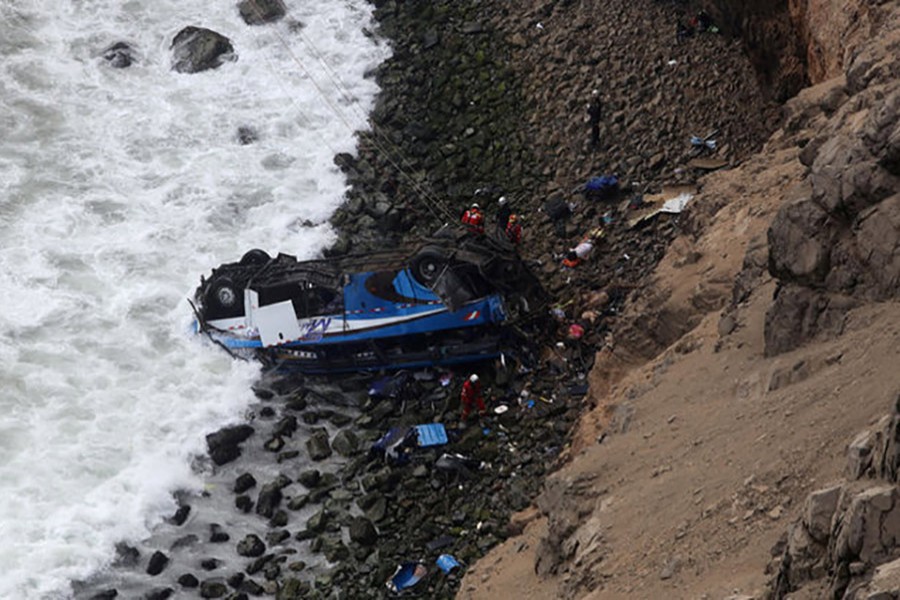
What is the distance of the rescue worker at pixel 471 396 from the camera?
69.2 ft

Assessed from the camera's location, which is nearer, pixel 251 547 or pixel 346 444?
pixel 251 547

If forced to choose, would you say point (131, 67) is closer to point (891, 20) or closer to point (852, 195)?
point (891, 20)

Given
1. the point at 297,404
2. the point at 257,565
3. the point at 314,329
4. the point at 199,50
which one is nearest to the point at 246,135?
the point at 199,50

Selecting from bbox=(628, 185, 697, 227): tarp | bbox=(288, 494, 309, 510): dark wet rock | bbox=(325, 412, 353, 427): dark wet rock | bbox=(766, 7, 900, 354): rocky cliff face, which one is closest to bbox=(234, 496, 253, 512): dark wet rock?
bbox=(288, 494, 309, 510): dark wet rock

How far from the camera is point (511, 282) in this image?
21938 millimetres

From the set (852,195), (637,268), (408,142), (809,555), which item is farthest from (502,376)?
(809,555)

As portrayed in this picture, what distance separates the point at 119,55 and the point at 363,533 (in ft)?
54.2

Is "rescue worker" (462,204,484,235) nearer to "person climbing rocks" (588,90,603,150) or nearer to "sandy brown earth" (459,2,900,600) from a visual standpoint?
"person climbing rocks" (588,90,603,150)

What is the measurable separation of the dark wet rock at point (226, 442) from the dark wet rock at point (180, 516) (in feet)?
3.53

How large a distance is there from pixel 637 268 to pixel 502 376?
3.03 meters

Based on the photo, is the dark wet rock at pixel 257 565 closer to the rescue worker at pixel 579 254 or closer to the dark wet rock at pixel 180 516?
the dark wet rock at pixel 180 516

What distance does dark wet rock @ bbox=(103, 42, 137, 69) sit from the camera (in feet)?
103

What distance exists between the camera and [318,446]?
21516mm

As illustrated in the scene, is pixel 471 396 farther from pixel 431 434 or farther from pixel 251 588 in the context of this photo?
pixel 251 588
